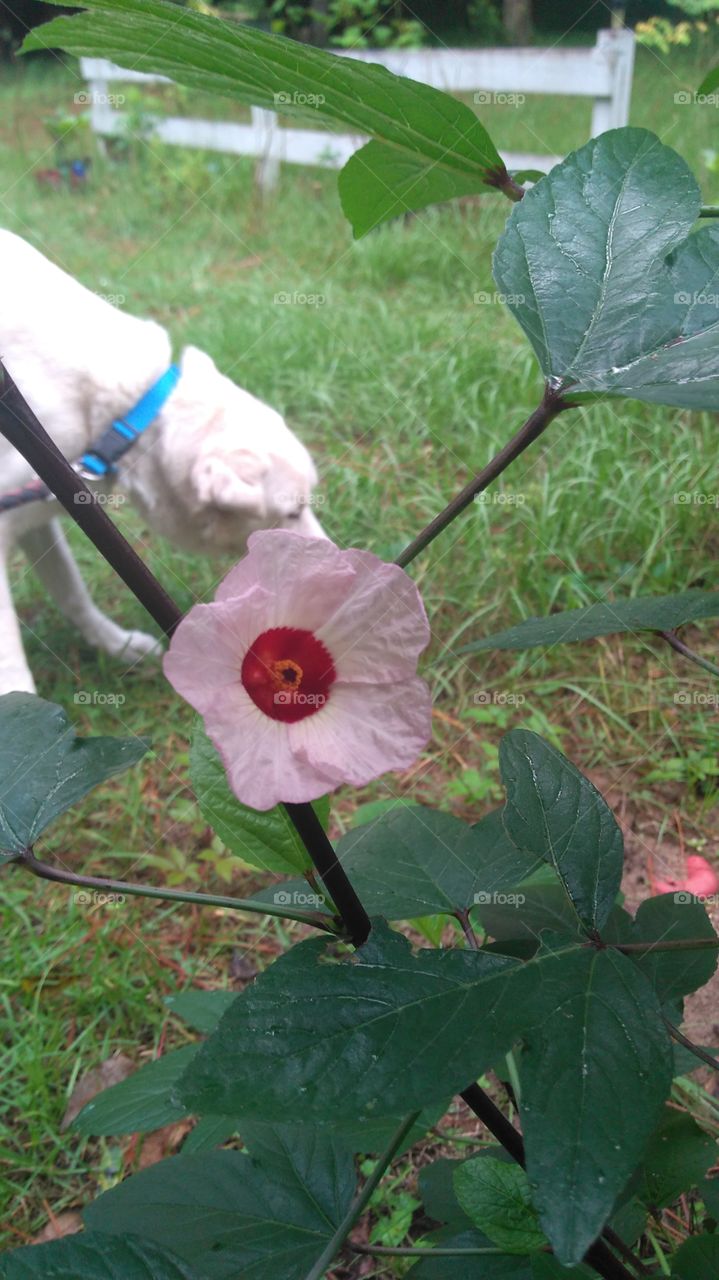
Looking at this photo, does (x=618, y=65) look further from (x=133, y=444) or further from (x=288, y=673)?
(x=288, y=673)

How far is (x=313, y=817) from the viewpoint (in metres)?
0.40

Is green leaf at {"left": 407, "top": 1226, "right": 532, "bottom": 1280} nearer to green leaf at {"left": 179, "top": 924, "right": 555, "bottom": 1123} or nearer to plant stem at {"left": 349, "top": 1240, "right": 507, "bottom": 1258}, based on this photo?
plant stem at {"left": 349, "top": 1240, "right": 507, "bottom": 1258}

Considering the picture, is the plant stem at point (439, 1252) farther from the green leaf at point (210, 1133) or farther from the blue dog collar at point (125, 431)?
the blue dog collar at point (125, 431)

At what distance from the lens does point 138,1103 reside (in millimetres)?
821

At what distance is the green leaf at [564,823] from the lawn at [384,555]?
64cm

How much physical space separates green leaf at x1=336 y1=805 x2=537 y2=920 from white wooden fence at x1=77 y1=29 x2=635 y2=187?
3660mm

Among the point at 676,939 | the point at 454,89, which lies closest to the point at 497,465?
the point at 676,939

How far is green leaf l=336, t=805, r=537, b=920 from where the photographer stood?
23.0 inches

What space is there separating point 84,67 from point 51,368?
5184 millimetres

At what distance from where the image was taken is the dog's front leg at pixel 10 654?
174 centimetres

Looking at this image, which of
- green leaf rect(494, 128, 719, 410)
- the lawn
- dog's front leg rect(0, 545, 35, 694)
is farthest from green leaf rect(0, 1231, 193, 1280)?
dog's front leg rect(0, 545, 35, 694)

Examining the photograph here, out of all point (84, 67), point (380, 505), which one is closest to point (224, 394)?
point (380, 505)

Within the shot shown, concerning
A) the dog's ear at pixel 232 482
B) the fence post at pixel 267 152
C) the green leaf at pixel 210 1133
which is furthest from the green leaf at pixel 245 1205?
the fence post at pixel 267 152

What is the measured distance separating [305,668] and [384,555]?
1.89 meters
